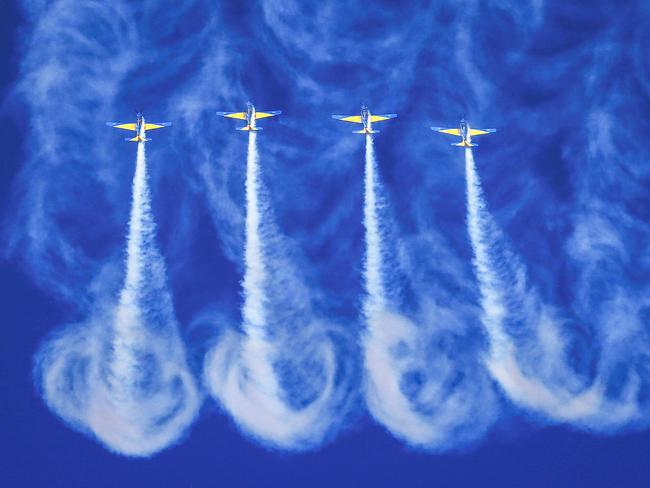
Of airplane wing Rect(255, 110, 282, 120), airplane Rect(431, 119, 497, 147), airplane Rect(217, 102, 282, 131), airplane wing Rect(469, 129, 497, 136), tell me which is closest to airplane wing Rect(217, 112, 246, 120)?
airplane Rect(217, 102, 282, 131)

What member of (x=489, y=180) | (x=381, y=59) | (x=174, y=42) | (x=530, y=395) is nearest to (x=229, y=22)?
(x=174, y=42)

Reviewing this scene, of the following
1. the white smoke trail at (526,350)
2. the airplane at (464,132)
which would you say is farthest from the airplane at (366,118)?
the white smoke trail at (526,350)

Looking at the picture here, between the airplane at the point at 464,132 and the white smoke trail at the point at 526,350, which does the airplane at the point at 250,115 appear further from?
the white smoke trail at the point at 526,350

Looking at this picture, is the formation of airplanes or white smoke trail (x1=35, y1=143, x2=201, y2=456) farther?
the formation of airplanes

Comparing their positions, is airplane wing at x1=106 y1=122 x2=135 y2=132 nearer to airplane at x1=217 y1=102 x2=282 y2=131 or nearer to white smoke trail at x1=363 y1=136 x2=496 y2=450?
airplane at x1=217 y1=102 x2=282 y2=131

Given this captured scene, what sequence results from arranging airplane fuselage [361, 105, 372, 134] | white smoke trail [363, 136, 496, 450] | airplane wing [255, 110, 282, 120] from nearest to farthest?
white smoke trail [363, 136, 496, 450], airplane fuselage [361, 105, 372, 134], airplane wing [255, 110, 282, 120]

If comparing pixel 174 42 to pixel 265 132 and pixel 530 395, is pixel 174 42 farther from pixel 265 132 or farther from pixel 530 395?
pixel 530 395
